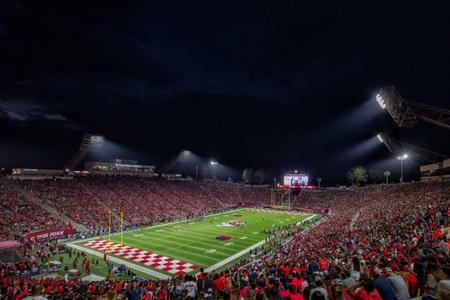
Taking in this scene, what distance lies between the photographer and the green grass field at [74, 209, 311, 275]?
26312 mm

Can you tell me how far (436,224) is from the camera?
1582 centimetres

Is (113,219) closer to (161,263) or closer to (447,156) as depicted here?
(161,263)

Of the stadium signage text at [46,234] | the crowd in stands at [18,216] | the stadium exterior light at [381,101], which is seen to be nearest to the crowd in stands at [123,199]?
the crowd in stands at [18,216]

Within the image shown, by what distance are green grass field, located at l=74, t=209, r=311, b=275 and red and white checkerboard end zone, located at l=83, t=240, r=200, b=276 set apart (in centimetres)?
84

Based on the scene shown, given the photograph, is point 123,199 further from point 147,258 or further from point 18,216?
point 147,258

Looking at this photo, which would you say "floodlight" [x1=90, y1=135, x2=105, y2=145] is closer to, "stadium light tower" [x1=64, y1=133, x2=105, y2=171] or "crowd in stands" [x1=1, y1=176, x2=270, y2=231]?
"stadium light tower" [x1=64, y1=133, x2=105, y2=171]

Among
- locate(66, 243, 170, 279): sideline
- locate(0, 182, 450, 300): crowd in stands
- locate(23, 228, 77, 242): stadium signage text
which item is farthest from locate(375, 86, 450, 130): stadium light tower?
locate(23, 228, 77, 242): stadium signage text

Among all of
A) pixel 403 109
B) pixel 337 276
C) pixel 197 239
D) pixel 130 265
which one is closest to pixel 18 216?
pixel 130 265

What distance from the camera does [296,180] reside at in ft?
226

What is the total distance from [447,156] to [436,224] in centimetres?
2460

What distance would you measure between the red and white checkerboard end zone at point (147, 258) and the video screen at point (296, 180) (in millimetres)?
50027

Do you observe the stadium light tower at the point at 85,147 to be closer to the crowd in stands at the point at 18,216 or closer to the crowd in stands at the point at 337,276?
the crowd in stands at the point at 18,216

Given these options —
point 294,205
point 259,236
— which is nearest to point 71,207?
point 259,236

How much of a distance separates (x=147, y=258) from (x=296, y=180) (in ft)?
170
